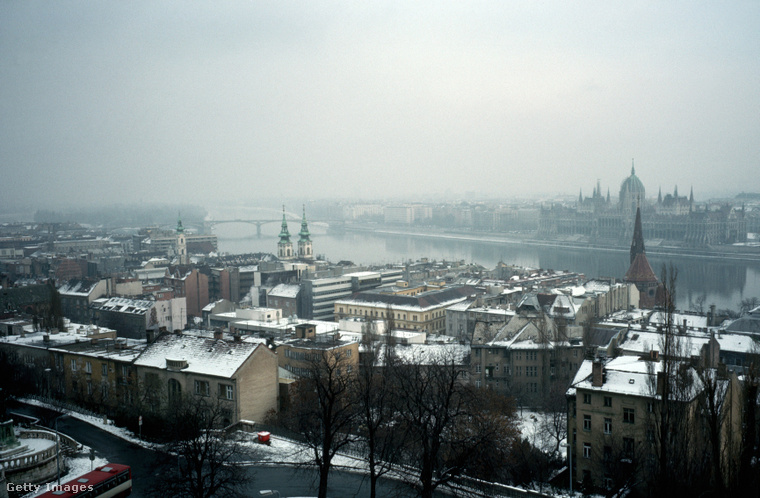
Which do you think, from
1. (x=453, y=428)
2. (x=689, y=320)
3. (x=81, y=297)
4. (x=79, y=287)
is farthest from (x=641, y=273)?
(x=79, y=287)

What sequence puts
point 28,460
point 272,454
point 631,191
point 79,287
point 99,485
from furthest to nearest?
point 631,191 → point 79,287 → point 272,454 → point 28,460 → point 99,485

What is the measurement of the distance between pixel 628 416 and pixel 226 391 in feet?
18.3

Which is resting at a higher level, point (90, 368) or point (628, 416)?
point (628, 416)

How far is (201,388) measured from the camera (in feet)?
35.4

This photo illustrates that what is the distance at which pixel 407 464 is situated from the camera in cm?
884

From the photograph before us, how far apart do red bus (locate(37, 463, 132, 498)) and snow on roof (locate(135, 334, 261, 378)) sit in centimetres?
273

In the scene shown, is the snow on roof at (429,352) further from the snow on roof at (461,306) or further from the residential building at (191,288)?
the residential building at (191,288)

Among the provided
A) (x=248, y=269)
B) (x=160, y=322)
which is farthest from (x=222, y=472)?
(x=248, y=269)

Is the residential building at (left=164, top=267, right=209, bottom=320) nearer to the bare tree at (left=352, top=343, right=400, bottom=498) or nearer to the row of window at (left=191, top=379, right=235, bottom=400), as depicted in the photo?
the bare tree at (left=352, top=343, right=400, bottom=498)

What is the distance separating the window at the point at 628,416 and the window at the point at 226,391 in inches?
213

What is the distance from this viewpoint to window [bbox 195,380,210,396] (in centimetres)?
1073

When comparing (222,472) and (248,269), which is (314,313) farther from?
(222,472)

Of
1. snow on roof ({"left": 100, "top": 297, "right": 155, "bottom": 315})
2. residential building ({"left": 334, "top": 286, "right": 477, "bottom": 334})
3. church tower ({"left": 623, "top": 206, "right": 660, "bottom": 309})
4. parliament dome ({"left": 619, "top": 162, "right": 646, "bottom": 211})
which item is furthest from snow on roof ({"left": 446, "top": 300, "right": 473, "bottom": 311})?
parliament dome ({"left": 619, "top": 162, "right": 646, "bottom": 211})

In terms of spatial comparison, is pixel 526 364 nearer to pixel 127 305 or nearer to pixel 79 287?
pixel 127 305
